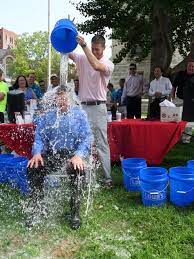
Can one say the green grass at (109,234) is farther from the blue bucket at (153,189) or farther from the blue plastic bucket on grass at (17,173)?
the blue plastic bucket on grass at (17,173)

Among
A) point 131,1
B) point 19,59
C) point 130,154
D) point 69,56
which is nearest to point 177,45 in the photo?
point 131,1

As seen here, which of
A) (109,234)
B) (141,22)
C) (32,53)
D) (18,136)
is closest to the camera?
(109,234)

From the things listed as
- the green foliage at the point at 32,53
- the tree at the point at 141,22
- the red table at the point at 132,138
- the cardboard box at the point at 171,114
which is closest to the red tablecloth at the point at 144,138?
the red table at the point at 132,138

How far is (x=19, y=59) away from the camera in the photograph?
57188mm

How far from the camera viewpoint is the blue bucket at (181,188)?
4.57 m

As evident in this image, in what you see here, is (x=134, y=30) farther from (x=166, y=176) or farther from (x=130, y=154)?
(x=166, y=176)

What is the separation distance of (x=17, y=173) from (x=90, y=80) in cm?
148

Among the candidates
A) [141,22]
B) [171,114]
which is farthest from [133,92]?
[171,114]

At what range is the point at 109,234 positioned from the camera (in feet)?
12.8

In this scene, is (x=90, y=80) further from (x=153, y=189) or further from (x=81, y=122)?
(x=153, y=189)

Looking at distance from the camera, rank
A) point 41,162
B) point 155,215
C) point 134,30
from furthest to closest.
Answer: point 134,30 < point 155,215 < point 41,162

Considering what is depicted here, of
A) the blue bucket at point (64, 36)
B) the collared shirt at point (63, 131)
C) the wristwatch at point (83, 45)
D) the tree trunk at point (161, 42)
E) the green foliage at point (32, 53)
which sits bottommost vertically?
the collared shirt at point (63, 131)

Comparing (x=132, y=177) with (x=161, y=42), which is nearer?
(x=132, y=177)

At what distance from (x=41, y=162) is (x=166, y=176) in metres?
1.52
